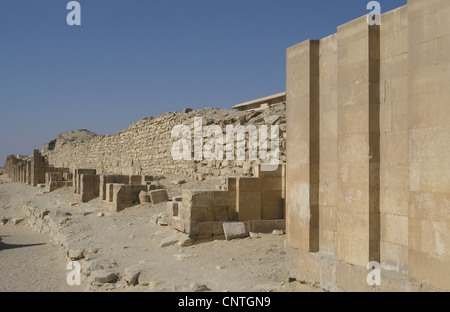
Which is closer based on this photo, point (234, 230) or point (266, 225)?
point (234, 230)

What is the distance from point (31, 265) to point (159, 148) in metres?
12.9

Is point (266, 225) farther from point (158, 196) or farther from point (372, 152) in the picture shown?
point (372, 152)

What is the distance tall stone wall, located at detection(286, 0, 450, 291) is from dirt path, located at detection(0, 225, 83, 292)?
16.0 ft

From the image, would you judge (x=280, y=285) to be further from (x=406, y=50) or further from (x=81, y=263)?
(x=81, y=263)

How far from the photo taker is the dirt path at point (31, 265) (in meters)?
8.93

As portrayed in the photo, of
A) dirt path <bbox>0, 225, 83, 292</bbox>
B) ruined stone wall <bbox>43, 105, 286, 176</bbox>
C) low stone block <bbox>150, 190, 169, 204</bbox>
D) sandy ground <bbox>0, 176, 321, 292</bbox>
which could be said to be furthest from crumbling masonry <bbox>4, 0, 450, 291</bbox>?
low stone block <bbox>150, 190, 169, 204</bbox>

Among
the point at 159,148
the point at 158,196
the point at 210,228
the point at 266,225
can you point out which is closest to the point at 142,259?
the point at 210,228

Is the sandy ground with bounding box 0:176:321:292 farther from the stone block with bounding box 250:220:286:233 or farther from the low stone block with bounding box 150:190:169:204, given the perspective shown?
the stone block with bounding box 250:220:286:233

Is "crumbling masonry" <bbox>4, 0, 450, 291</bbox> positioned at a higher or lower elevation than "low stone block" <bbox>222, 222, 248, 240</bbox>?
higher

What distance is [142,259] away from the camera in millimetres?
8953

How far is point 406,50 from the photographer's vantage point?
5383 millimetres

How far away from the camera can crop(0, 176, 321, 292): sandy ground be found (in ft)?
24.1

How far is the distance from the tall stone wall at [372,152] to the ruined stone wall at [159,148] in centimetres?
648

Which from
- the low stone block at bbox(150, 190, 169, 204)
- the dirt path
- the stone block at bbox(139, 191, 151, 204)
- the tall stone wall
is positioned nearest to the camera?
the tall stone wall
